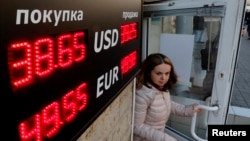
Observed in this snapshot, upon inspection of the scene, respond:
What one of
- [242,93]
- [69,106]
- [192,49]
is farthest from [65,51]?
[242,93]

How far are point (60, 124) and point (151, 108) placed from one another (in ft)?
3.64

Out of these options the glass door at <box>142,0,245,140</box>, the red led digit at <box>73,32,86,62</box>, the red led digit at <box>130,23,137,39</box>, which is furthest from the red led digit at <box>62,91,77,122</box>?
the glass door at <box>142,0,245,140</box>

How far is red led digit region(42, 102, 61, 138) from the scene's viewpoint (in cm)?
72

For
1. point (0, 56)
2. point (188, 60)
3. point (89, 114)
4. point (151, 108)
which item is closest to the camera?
point (0, 56)

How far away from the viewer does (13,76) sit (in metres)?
0.59

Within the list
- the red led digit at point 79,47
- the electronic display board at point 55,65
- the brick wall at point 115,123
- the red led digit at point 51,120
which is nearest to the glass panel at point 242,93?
the brick wall at point 115,123

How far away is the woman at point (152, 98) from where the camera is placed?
6.01 feet

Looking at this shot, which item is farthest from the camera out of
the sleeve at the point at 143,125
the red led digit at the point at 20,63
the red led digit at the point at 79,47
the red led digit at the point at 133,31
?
the sleeve at the point at 143,125

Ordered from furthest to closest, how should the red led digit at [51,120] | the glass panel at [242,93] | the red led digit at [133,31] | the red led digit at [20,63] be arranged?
the glass panel at [242,93] < the red led digit at [133,31] < the red led digit at [51,120] < the red led digit at [20,63]

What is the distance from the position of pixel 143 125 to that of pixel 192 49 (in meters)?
0.78

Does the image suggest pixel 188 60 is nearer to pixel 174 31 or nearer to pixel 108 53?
pixel 174 31

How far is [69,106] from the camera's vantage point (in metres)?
0.83

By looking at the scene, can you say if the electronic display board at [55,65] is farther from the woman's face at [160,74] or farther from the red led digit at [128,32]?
the woman's face at [160,74]

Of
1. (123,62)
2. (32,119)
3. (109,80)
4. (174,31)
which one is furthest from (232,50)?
(32,119)
